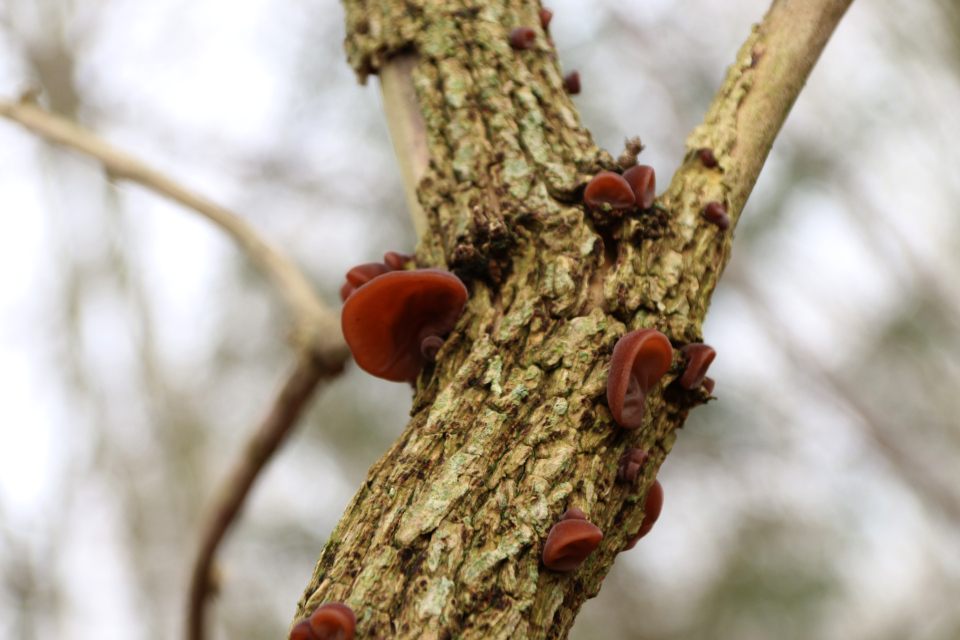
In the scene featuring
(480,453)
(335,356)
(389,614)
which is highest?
(335,356)

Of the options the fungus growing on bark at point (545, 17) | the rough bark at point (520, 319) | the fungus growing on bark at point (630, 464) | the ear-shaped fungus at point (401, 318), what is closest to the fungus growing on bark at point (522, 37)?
the rough bark at point (520, 319)

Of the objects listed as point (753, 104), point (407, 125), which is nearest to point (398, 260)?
point (407, 125)

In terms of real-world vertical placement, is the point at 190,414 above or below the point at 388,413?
above

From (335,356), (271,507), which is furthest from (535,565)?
(271,507)

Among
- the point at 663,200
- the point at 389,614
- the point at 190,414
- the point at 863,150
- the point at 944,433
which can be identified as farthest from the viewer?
the point at 190,414

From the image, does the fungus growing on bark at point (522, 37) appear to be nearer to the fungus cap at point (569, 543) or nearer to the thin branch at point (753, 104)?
the thin branch at point (753, 104)

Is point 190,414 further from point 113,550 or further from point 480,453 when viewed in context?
point 480,453

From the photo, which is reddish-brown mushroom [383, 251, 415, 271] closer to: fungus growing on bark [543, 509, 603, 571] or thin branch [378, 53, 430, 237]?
thin branch [378, 53, 430, 237]

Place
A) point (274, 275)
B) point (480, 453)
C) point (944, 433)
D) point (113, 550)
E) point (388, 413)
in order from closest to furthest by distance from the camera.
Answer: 1. point (480, 453)
2. point (274, 275)
3. point (944, 433)
4. point (388, 413)
5. point (113, 550)
